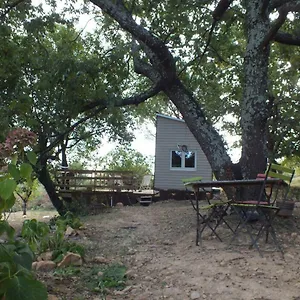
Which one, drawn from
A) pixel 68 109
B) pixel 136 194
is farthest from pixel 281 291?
pixel 136 194

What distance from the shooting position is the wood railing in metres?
13.1

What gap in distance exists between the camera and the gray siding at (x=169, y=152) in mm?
15391

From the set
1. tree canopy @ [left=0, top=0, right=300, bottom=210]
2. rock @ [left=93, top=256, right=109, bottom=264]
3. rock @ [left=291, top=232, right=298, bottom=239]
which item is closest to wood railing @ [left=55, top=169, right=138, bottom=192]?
tree canopy @ [left=0, top=0, right=300, bottom=210]

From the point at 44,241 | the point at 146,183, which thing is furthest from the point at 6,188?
the point at 146,183

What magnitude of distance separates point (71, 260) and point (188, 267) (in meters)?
1.25

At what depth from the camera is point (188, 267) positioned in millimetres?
4348

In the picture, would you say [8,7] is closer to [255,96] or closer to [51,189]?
[255,96]

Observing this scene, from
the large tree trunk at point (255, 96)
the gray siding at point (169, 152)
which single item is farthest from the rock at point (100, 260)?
the gray siding at point (169, 152)

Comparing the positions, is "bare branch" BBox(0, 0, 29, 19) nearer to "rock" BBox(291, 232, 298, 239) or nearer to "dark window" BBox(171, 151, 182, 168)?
"rock" BBox(291, 232, 298, 239)

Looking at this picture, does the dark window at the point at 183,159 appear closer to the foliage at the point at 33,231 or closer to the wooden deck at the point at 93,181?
the wooden deck at the point at 93,181

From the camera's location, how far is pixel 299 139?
14898mm

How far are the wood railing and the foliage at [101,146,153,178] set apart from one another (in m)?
4.51

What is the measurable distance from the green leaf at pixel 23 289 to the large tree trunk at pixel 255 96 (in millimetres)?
5455

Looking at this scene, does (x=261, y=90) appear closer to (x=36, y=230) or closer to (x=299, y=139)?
(x=36, y=230)
